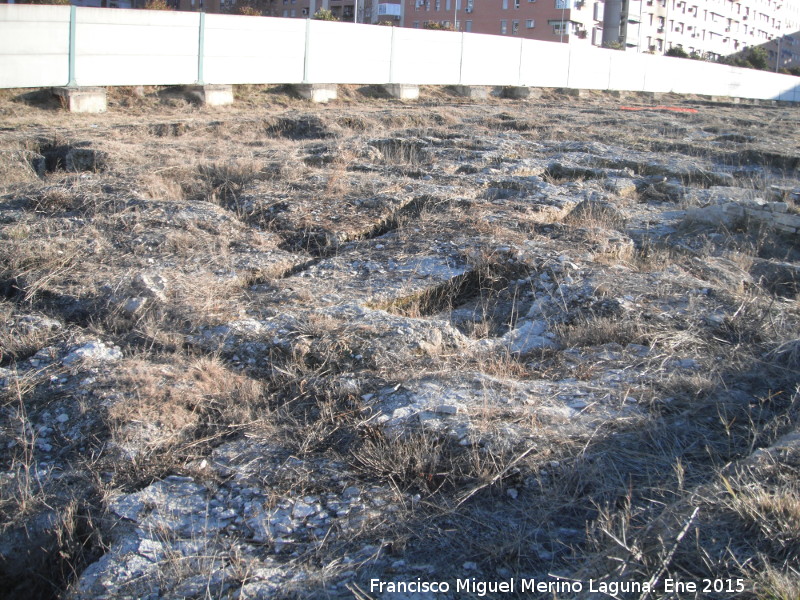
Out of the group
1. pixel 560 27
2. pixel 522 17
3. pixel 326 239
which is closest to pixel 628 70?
pixel 326 239

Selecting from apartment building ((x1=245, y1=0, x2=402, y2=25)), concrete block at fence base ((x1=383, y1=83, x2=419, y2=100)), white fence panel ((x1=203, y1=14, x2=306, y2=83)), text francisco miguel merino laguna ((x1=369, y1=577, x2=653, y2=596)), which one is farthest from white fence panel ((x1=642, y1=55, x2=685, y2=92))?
apartment building ((x1=245, y1=0, x2=402, y2=25))

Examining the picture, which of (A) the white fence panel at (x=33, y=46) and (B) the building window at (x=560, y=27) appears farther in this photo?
(B) the building window at (x=560, y=27)

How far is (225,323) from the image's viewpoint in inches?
152

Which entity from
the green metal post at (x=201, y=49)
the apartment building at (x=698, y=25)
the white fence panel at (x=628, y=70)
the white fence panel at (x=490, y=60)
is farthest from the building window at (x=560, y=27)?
the green metal post at (x=201, y=49)

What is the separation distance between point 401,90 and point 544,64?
7313mm

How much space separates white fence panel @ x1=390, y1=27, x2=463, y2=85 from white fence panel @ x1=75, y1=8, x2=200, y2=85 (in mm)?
5851

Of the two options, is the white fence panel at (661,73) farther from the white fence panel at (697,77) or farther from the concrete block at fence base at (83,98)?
the concrete block at fence base at (83,98)

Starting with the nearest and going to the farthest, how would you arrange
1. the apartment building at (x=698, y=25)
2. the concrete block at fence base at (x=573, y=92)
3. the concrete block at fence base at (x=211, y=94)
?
the concrete block at fence base at (x=211, y=94) → the concrete block at fence base at (x=573, y=92) → the apartment building at (x=698, y=25)

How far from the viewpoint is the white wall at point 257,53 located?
1110cm

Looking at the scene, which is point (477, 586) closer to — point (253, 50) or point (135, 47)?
point (135, 47)

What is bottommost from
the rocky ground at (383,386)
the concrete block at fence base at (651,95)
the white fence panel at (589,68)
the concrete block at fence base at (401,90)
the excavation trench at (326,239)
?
the rocky ground at (383,386)

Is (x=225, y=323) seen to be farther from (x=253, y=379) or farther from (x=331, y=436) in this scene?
(x=331, y=436)

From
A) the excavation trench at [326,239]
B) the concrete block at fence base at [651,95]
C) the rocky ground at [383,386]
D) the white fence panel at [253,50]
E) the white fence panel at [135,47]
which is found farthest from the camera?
the concrete block at fence base at [651,95]

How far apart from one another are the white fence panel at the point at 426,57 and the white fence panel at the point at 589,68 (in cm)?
634
